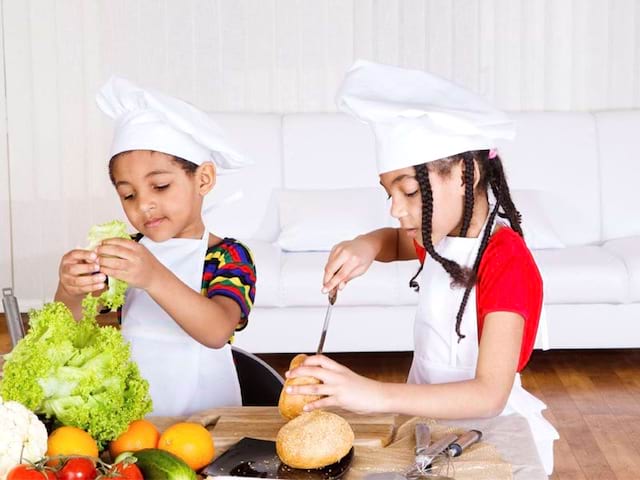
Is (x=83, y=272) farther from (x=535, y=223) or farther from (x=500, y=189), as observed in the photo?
(x=535, y=223)

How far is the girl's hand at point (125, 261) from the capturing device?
1590mm

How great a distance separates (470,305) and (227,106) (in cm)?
387

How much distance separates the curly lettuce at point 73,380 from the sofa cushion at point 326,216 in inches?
118

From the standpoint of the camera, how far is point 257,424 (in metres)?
1.53

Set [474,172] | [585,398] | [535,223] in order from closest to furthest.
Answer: [474,172]
[585,398]
[535,223]

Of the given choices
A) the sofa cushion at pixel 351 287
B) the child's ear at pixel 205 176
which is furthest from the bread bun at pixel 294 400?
the sofa cushion at pixel 351 287

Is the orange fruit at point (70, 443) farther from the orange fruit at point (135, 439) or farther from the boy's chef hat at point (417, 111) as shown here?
the boy's chef hat at point (417, 111)

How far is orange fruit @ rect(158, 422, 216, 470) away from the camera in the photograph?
4.40 feet

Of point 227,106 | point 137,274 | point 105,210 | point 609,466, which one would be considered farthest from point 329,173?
point 137,274

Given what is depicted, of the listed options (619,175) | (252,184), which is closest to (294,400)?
(252,184)

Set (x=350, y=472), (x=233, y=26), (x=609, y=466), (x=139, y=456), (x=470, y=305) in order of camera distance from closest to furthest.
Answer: (x=139, y=456)
(x=350, y=472)
(x=470, y=305)
(x=609, y=466)
(x=233, y=26)

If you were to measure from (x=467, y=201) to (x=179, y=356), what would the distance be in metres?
0.65

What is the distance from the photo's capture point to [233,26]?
5414 millimetres

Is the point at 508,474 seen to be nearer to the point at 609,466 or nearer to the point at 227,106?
the point at 609,466
